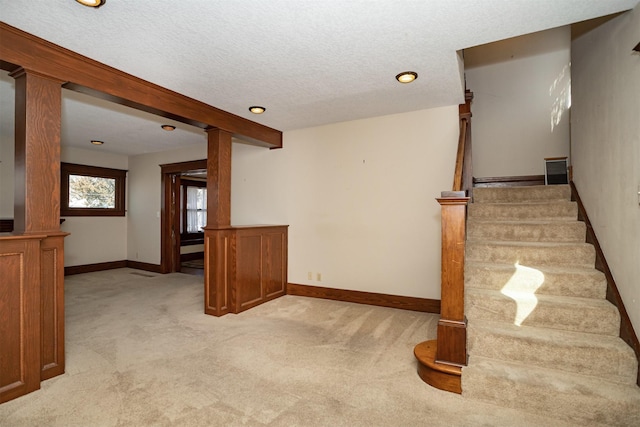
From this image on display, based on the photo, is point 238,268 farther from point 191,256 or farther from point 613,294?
point 191,256

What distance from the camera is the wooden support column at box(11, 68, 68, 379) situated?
220 centimetres

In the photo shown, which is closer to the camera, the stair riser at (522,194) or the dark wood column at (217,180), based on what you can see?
the stair riser at (522,194)

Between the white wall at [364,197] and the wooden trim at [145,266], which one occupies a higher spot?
the white wall at [364,197]

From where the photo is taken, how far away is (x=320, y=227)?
454cm

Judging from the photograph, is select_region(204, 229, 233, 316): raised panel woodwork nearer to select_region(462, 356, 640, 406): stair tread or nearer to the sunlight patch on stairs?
select_region(462, 356, 640, 406): stair tread

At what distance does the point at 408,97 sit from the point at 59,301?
11.5 ft

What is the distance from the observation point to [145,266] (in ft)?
21.7

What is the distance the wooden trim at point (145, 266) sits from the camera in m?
6.43

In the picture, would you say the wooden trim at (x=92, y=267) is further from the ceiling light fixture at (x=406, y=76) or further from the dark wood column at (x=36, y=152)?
the ceiling light fixture at (x=406, y=76)

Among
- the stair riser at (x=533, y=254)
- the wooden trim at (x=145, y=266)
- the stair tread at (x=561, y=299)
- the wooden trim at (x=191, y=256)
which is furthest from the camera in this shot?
the wooden trim at (x=191, y=256)

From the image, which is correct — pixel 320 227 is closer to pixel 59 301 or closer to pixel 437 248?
pixel 437 248

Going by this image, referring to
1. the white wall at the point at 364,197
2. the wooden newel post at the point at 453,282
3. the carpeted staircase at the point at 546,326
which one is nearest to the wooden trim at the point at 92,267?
the white wall at the point at 364,197

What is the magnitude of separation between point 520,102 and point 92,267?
779cm

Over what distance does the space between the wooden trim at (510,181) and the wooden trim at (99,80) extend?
3.34 meters
